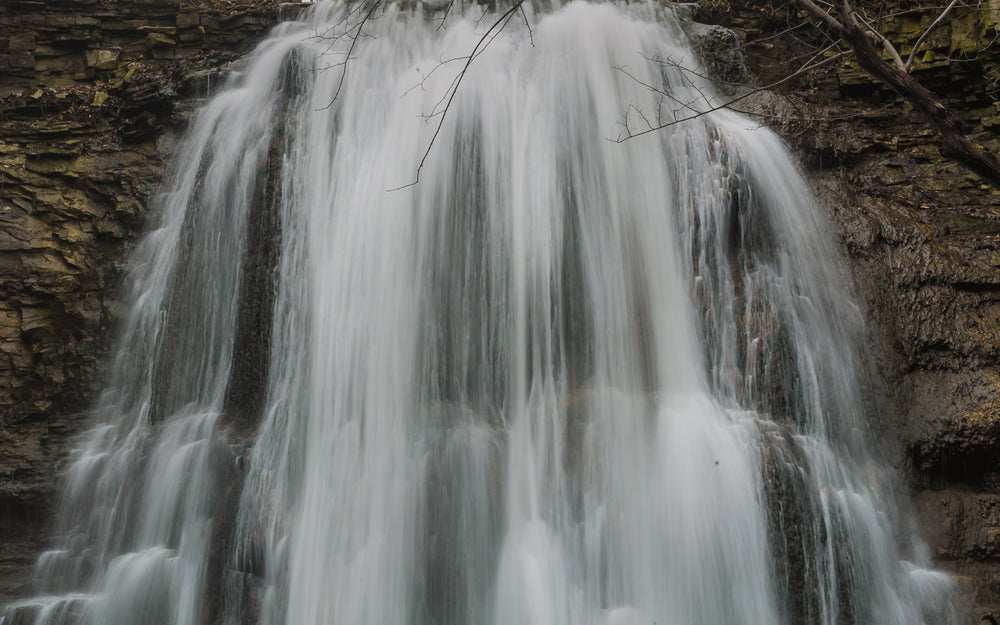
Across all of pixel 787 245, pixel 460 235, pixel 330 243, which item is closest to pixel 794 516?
pixel 787 245

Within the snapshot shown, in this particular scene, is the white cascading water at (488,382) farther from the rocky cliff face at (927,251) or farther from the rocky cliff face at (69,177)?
the rocky cliff face at (69,177)

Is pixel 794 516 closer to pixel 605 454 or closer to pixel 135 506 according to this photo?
→ pixel 605 454

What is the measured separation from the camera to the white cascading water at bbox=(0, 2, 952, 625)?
4988 millimetres

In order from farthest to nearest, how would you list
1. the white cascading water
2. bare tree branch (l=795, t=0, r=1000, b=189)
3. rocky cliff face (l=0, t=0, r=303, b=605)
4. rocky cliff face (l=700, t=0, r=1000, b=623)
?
rocky cliff face (l=0, t=0, r=303, b=605), rocky cliff face (l=700, t=0, r=1000, b=623), the white cascading water, bare tree branch (l=795, t=0, r=1000, b=189)

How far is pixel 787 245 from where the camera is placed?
6238 millimetres

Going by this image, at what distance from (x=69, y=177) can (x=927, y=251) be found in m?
8.96

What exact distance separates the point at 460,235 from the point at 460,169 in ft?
2.49

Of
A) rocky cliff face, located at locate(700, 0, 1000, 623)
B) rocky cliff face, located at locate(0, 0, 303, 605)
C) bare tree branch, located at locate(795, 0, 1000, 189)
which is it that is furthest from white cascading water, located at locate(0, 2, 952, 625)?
bare tree branch, located at locate(795, 0, 1000, 189)

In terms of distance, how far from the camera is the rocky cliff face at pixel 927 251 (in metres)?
5.18

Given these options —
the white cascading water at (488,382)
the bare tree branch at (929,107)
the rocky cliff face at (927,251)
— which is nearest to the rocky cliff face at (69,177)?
the white cascading water at (488,382)

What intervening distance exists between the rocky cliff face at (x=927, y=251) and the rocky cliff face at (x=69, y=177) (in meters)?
6.90

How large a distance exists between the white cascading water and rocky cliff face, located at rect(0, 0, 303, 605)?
0.45m

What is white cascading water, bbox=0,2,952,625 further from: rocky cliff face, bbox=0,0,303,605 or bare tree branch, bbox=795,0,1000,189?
bare tree branch, bbox=795,0,1000,189

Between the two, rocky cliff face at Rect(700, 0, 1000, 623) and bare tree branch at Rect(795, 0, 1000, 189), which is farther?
rocky cliff face at Rect(700, 0, 1000, 623)
